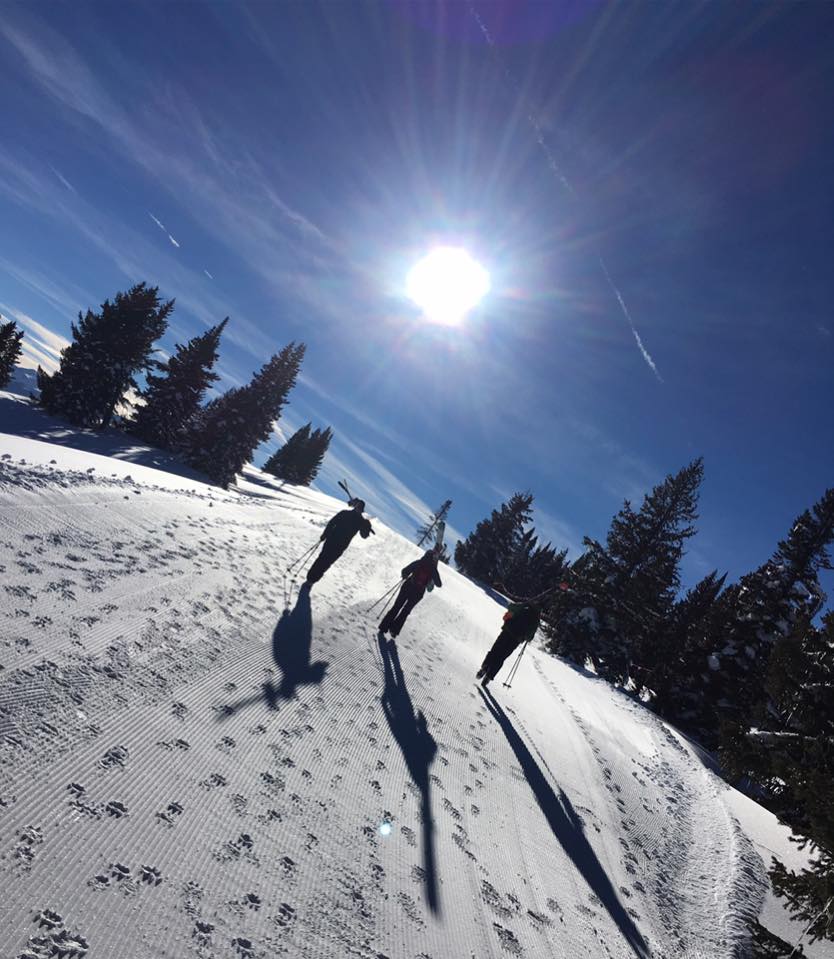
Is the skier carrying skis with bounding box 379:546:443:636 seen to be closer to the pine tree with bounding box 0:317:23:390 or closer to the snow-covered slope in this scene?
the snow-covered slope

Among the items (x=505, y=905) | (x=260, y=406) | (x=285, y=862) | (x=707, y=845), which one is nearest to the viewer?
(x=285, y=862)

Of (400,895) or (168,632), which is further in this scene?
(168,632)

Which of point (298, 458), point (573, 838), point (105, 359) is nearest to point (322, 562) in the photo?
point (573, 838)

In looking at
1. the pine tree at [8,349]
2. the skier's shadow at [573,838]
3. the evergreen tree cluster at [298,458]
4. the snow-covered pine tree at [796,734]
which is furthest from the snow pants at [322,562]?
the evergreen tree cluster at [298,458]

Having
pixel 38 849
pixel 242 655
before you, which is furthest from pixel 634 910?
pixel 38 849

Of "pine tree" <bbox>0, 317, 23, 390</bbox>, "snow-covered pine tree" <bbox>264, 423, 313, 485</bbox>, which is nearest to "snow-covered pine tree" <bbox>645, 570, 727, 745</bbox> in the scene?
"pine tree" <bbox>0, 317, 23, 390</bbox>

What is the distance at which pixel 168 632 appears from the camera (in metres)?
5.49

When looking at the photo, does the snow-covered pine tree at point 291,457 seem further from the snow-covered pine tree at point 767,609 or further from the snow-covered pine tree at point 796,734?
the snow-covered pine tree at point 796,734

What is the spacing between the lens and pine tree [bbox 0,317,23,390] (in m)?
40.8

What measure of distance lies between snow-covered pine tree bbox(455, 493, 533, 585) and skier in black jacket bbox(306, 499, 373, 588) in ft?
144

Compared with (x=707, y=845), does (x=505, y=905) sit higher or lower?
lower

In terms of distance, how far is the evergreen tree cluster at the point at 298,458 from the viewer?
255 ft

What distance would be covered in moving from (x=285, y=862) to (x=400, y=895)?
0.96 meters

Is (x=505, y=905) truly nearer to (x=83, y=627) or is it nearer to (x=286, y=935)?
(x=286, y=935)
